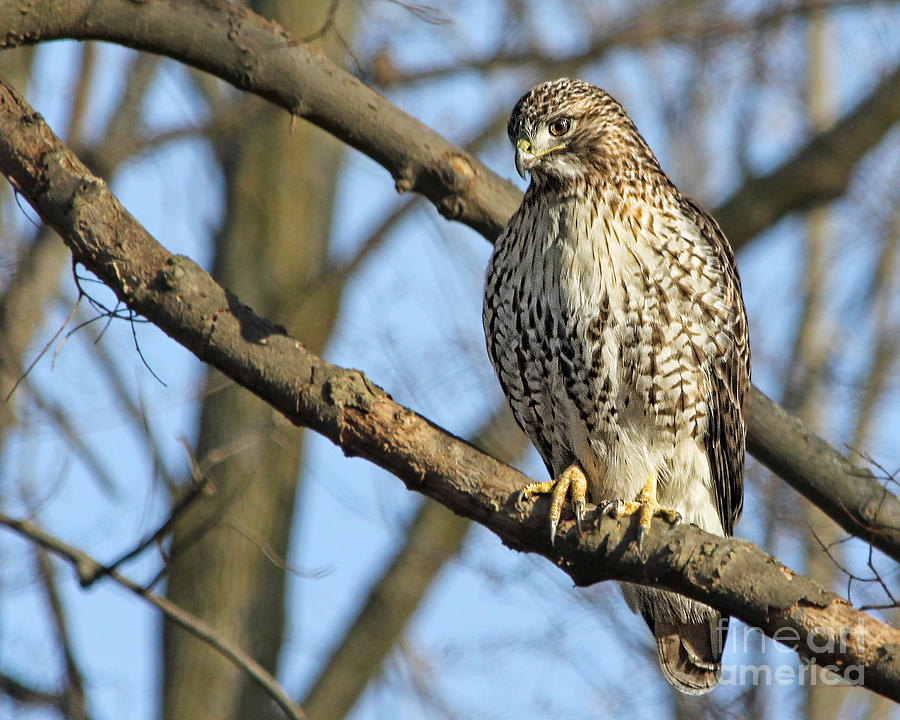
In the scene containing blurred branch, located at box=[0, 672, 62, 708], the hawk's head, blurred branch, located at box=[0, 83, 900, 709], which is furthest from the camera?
blurred branch, located at box=[0, 672, 62, 708]

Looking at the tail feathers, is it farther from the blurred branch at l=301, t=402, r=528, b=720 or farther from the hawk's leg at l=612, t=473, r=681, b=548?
the blurred branch at l=301, t=402, r=528, b=720

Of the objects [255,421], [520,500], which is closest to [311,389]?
[520,500]

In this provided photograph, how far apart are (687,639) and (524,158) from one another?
1.91 metres

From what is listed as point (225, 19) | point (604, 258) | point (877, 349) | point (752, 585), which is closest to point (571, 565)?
point (752, 585)

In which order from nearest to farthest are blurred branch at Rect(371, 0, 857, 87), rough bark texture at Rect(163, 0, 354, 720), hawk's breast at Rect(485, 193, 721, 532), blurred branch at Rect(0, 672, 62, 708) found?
hawk's breast at Rect(485, 193, 721, 532) < blurred branch at Rect(0, 672, 62, 708) < rough bark texture at Rect(163, 0, 354, 720) < blurred branch at Rect(371, 0, 857, 87)

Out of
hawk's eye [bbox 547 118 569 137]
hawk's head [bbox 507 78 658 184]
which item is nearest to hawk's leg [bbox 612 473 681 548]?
hawk's head [bbox 507 78 658 184]

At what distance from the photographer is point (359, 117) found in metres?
3.97

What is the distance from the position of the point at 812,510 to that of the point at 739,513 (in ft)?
9.45

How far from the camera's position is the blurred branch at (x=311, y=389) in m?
3.31

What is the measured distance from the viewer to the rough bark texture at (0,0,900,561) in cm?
376

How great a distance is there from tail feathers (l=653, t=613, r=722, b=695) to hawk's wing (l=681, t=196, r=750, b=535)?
54 cm

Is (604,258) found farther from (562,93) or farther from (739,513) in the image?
(739,513)

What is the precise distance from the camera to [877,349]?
8430mm

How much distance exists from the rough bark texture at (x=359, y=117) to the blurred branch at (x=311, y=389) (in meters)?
0.51
